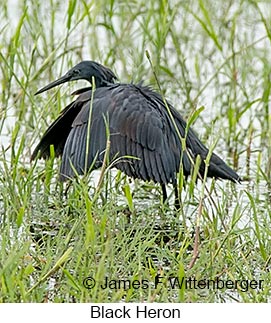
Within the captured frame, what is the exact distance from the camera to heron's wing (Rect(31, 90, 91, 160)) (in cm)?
603

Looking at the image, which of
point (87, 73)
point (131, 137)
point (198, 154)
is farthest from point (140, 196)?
point (87, 73)

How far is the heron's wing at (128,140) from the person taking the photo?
224 inches

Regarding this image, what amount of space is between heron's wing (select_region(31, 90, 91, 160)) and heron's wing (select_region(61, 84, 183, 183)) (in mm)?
110

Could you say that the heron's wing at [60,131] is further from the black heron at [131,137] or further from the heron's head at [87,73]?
the heron's head at [87,73]

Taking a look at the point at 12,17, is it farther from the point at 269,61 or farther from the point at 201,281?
the point at 201,281

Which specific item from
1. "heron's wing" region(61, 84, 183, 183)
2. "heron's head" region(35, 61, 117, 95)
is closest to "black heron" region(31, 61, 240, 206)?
"heron's wing" region(61, 84, 183, 183)

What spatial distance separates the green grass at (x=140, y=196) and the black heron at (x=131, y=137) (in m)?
0.13

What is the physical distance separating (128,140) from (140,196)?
0.56 m

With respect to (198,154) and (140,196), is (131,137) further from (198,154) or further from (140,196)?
(140,196)

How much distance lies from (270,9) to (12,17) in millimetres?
2258

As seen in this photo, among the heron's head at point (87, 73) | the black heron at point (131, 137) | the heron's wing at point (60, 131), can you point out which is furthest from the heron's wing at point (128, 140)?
the heron's head at point (87, 73)

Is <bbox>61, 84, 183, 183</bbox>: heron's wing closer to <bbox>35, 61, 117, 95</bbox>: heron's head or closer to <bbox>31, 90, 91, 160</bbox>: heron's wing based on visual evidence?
<bbox>31, 90, 91, 160</bbox>: heron's wing

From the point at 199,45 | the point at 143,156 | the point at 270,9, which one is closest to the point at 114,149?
the point at 143,156

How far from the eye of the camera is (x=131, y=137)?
5758mm
